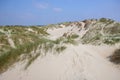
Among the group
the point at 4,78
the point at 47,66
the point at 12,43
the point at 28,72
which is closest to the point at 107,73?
the point at 47,66

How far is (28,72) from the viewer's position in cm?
838

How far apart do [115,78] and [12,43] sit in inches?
643

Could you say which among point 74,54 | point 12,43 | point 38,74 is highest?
point 74,54

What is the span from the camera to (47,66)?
8.49 m

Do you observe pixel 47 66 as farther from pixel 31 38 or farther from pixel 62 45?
pixel 31 38

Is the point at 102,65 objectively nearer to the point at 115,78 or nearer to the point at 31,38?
the point at 115,78

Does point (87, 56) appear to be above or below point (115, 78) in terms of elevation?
above

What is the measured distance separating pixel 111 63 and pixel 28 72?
354 cm

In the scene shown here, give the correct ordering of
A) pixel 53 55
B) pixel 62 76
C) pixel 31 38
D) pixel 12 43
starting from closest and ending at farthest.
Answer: pixel 62 76 → pixel 53 55 → pixel 12 43 → pixel 31 38

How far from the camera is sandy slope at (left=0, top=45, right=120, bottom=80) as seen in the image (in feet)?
25.4

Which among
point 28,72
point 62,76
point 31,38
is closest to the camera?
point 62,76

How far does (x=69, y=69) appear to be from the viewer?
8031 mm

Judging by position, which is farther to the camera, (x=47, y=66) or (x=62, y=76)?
(x=47, y=66)

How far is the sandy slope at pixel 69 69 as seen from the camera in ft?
25.4
